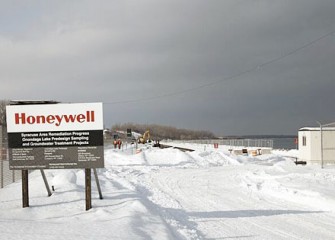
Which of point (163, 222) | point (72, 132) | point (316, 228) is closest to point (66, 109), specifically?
point (72, 132)

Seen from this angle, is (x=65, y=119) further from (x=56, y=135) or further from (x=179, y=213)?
(x=179, y=213)

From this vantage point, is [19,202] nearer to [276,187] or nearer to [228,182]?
[276,187]

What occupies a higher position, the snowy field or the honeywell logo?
the honeywell logo

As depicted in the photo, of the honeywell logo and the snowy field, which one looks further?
the honeywell logo

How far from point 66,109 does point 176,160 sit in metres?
30.2

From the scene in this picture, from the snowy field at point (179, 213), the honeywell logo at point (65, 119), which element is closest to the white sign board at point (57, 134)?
the honeywell logo at point (65, 119)

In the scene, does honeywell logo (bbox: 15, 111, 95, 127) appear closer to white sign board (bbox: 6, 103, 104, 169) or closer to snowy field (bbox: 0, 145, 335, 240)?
white sign board (bbox: 6, 103, 104, 169)

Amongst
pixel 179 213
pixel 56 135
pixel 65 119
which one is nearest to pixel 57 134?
pixel 56 135

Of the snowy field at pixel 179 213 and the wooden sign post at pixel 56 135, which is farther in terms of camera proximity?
the wooden sign post at pixel 56 135

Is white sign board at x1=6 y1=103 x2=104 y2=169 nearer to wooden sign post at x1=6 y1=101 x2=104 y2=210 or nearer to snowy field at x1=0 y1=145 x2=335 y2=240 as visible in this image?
wooden sign post at x1=6 y1=101 x2=104 y2=210

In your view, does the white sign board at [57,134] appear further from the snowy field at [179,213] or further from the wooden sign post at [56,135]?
the snowy field at [179,213]

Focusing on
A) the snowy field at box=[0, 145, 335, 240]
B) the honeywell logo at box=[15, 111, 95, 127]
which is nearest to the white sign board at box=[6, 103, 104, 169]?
the honeywell logo at box=[15, 111, 95, 127]

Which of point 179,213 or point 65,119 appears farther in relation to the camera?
point 179,213

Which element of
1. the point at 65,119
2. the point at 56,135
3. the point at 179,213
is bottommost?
the point at 179,213
